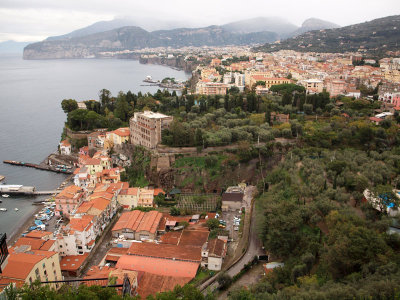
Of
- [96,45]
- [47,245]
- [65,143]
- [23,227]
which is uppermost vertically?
[96,45]

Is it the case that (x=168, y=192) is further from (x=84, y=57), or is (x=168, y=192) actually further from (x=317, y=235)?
(x=84, y=57)

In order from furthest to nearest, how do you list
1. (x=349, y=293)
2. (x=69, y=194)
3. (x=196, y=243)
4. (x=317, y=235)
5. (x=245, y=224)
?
(x=69, y=194) → (x=245, y=224) → (x=196, y=243) → (x=317, y=235) → (x=349, y=293)

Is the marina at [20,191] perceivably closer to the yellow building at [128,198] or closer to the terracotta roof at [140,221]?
the yellow building at [128,198]

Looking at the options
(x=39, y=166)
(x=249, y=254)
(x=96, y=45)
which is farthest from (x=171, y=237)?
(x=96, y=45)

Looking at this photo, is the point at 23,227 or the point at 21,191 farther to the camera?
the point at 21,191

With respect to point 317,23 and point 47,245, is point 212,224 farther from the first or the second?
point 317,23

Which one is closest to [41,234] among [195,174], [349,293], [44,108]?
[195,174]

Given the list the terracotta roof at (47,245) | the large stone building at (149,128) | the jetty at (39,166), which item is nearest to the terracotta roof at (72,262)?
the terracotta roof at (47,245)
